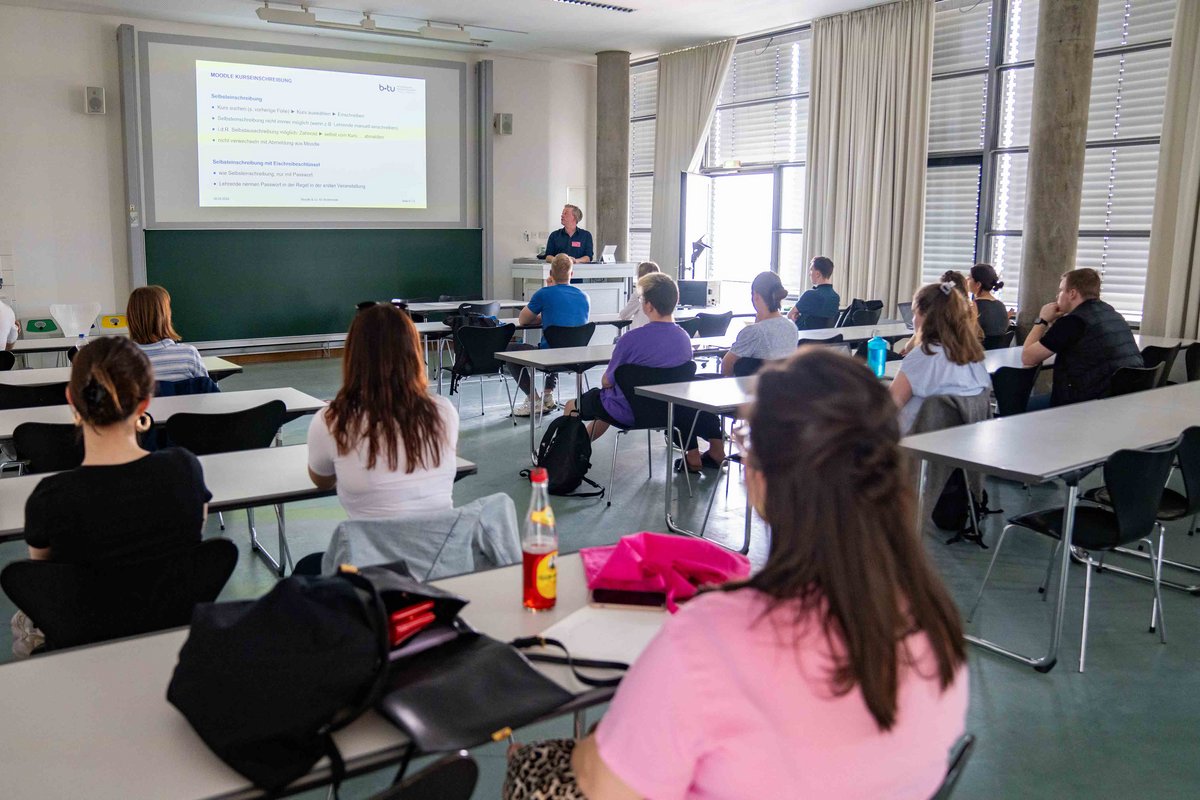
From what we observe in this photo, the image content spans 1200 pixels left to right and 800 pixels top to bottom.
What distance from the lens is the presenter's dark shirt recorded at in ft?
32.2

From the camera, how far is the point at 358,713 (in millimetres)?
1419

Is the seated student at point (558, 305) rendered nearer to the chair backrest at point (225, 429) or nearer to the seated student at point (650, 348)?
the seated student at point (650, 348)

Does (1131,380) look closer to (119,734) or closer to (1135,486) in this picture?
(1135,486)

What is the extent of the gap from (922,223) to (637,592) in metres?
7.50

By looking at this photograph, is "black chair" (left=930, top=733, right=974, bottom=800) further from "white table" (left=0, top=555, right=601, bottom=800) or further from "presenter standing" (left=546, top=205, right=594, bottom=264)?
"presenter standing" (left=546, top=205, right=594, bottom=264)

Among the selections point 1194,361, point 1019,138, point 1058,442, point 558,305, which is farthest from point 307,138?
point 1058,442

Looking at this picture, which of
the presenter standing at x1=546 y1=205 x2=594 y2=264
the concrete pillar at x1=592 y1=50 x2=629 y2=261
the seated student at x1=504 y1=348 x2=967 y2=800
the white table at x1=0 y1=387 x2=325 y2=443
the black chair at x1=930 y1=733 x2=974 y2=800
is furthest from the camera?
the concrete pillar at x1=592 y1=50 x2=629 y2=261

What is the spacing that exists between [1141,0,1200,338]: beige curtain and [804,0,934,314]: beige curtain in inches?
81.1

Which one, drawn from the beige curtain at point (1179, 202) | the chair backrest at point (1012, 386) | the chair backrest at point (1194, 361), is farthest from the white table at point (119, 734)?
the beige curtain at point (1179, 202)

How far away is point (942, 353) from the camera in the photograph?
4.17 m

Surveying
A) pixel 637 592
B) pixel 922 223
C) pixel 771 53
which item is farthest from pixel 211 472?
pixel 771 53

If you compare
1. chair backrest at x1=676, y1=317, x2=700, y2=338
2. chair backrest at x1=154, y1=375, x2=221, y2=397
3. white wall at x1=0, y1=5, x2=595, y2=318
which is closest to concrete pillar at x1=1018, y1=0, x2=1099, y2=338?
chair backrest at x1=676, y1=317, x2=700, y2=338

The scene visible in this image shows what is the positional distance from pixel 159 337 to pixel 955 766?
3991 millimetres

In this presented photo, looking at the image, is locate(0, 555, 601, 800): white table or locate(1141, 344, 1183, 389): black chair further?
locate(1141, 344, 1183, 389): black chair
